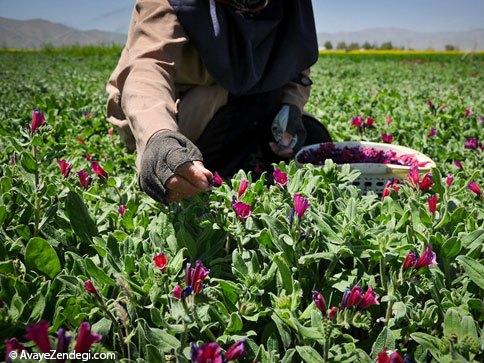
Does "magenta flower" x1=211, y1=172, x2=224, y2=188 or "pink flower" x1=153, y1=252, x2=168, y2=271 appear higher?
"magenta flower" x1=211, y1=172, x2=224, y2=188

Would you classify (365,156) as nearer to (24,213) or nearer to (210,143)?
(210,143)

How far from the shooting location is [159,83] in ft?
5.34

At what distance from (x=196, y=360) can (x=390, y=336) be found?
0.44m

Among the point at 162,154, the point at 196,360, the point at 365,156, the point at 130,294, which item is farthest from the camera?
the point at 365,156

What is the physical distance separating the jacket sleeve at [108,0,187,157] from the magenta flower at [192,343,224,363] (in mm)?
771

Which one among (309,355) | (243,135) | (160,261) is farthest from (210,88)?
(309,355)

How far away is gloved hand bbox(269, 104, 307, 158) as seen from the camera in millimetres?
2297

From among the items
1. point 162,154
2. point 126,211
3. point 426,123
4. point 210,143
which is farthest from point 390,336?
point 426,123

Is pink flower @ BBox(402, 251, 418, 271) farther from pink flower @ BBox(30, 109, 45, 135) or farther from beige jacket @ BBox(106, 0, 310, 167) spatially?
pink flower @ BBox(30, 109, 45, 135)

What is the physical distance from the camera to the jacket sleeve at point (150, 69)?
146cm

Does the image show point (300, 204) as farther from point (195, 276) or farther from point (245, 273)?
point (195, 276)

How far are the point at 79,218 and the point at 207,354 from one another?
2.52 ft

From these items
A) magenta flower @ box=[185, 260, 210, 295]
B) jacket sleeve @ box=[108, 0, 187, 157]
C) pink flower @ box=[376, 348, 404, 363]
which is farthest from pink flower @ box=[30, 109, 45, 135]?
pink flower @ box=[376, 348, 404, 363]

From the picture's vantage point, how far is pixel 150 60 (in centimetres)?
171
